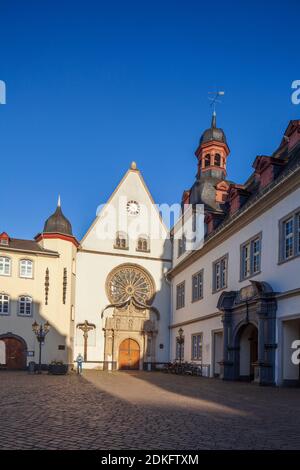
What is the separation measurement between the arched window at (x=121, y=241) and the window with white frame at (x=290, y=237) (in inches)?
820

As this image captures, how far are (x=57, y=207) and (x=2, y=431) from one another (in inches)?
1276

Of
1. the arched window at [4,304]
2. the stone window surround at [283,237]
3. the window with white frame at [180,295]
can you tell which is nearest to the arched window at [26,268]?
the arched window at [4,304]

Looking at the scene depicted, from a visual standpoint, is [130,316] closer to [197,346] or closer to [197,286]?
[197,286]

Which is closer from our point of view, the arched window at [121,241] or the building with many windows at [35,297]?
the building with many windows at [35,297]

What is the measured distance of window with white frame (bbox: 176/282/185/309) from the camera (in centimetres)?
3888

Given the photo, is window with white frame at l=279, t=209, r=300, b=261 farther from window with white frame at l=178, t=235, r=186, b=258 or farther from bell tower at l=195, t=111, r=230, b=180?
bell tower at l=195, t=111, r=230, b=180

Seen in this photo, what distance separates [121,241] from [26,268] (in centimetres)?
828

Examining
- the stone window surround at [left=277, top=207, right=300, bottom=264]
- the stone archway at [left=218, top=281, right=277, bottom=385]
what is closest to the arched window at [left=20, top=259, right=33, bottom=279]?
the stone archway at [left=218, top=281, right=277, bottom=385]

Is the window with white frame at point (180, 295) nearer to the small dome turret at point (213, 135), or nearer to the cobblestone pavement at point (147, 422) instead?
the small dome turret at point (213, 135)

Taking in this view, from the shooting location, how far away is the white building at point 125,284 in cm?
3972

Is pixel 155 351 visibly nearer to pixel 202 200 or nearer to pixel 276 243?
pixel 202 200

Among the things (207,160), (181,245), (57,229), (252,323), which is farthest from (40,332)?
(207,160)
